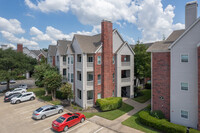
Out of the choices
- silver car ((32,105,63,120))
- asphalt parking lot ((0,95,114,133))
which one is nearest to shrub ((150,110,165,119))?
asphalt parking lot ((0,95,114,133))

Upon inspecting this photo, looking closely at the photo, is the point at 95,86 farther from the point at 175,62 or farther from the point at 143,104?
the point at 175,62

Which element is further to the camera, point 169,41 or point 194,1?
point 169,41

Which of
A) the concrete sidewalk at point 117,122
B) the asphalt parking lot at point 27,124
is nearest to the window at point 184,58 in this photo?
the concrete sidewalk at point 117,122

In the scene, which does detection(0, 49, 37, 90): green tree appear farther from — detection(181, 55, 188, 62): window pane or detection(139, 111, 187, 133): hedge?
detection(181, 55, 188, 62): window pane

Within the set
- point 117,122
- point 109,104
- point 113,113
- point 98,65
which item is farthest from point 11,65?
point 117,122

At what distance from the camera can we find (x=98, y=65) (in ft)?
75.0

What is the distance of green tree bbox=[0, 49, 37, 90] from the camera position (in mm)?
31434

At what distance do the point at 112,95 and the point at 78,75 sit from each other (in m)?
7.87

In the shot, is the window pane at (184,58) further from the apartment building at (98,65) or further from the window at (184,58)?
the apartment building at (98,65)

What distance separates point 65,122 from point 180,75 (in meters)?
14.9

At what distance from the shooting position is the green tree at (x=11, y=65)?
1238 inches

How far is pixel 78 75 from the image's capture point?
83.0ft

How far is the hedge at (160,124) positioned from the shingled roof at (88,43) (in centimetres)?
1321

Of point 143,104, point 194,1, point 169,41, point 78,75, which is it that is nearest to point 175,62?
point 169,41
